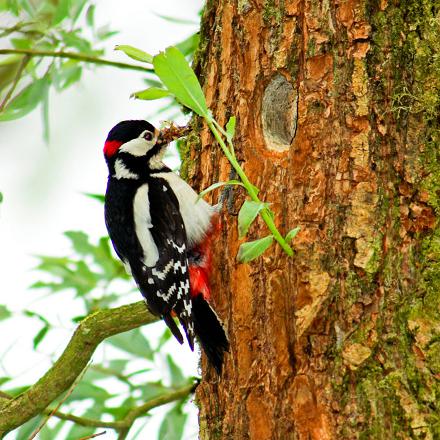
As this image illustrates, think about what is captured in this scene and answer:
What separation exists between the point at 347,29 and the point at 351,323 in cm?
74

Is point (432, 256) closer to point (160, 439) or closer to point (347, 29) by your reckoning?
point (347, 29)

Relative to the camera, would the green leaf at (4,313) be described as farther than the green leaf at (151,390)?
No

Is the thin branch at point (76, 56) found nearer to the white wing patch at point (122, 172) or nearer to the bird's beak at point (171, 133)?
the bird's beak at point (171, 133)

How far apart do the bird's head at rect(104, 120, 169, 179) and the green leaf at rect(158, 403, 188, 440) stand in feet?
2.73

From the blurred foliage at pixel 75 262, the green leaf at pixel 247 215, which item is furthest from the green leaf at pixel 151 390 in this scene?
the green leaf at pixel 247 215

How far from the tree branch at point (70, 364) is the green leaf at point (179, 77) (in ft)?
2.60

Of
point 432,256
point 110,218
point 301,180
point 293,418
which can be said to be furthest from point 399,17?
point 110,218

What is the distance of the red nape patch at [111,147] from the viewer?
2.90 meters

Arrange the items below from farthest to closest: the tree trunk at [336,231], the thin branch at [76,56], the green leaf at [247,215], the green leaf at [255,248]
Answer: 1. the thin branch at [76,56]
2. the tree trunk at [336,231]
3. the green leaf at [255,248]
4. the green leaf at [247,215]

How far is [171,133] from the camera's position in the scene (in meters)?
2.73

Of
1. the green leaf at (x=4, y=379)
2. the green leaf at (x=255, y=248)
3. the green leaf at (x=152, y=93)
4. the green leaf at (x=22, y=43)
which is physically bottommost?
the green leaf at (x=4, y=379)

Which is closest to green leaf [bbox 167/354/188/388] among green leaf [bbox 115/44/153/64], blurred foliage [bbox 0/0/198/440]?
blurred foliage [bbox 0/0/198/440]

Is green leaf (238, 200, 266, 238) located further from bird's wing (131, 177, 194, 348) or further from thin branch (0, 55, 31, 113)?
thin branch (0, 55, 31, 113)

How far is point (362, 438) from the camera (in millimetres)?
1631
